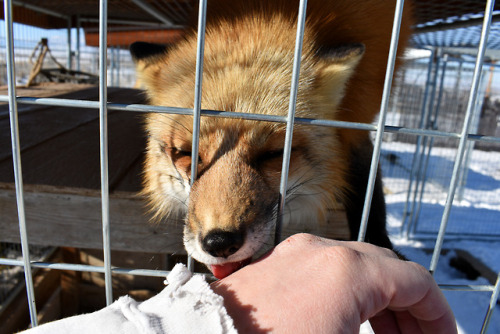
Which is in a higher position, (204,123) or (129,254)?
(204,123)

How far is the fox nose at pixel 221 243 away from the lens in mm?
909

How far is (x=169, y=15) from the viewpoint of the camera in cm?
435

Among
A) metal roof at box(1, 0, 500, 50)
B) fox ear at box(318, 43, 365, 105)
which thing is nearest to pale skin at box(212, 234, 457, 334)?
fox ear at box(318, 43, 365, 105)

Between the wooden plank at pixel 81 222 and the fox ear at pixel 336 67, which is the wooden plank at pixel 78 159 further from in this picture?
the fox ear at pixel 336 67

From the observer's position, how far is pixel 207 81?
4.36 feet

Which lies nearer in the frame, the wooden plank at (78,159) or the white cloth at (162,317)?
the white cloth at (162,317)

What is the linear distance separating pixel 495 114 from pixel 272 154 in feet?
21.9

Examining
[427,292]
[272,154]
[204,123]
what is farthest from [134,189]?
[427,292]

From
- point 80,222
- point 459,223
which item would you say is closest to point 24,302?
point 80,222

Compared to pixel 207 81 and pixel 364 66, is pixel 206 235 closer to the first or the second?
pixel 207 81

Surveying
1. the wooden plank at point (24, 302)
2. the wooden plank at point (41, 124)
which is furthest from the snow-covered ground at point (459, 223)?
the wooden plank at point (24, 302)

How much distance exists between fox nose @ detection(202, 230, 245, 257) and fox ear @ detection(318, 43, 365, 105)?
755 millimetres

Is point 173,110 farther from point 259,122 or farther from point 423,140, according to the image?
point 423,140

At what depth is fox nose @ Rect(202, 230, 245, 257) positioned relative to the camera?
2.98 ft
